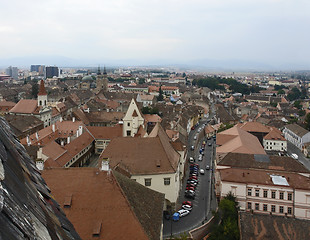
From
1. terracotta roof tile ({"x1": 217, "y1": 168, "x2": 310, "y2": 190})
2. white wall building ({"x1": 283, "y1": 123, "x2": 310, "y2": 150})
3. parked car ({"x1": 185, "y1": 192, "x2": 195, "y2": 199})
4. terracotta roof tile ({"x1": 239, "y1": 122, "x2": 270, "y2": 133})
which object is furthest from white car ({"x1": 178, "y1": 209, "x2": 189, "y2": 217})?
white wall building ({"x1": 283, "y1": 123, "x2": 310, "y2": 150})

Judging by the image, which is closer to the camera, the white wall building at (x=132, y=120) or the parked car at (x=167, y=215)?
the parked car at (x=167, y=215)

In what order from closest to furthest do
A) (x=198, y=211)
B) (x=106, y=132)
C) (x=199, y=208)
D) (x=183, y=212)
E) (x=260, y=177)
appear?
(x=183, y=212) → (x=198, y=211) → (x=199, y=208) → (x=260, y=177) → (x=106, y=132)

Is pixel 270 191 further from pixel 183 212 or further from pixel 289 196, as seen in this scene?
pixel 183 212

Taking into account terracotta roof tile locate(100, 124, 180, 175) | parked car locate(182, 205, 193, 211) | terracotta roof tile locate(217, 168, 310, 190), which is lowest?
parked car locate(182, 205, 193, 211)

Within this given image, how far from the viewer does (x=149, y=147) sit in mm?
29062

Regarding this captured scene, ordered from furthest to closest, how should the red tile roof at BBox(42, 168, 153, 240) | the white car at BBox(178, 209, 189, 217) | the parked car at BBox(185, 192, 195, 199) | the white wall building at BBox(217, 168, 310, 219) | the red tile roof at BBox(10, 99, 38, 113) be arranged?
the red tile roof at BBox(10, 99, 38, 113) → the parked car at BBox(185, 192, 195, 199) → the white wall building at BBox(217, 168, 310, 219) → the white car at BBox(178, 209, 189, 217) → the red tile roof at BBox(42, 168, 153, 240)

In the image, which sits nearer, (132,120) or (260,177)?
(260,177)

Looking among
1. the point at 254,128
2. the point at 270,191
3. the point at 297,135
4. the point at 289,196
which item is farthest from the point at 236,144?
the point at 297,135

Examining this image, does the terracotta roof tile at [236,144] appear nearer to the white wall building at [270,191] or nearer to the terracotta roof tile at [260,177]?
the terracotta roof tile at [260,177]

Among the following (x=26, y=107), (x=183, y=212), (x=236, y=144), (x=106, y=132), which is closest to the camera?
(x=183, y=212)

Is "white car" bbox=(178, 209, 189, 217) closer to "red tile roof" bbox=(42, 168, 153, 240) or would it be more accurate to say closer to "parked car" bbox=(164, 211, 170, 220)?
"parked car" bbox=(164, 211, 170, 220)

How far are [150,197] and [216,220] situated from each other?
10074mm

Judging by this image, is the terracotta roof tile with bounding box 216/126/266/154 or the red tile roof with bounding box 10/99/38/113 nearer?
the terracotta roof tile with bounding box 216/126/266/154

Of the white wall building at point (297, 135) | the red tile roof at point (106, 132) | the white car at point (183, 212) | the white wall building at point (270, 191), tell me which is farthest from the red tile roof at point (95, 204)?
the white wall building at point (297, 135)
